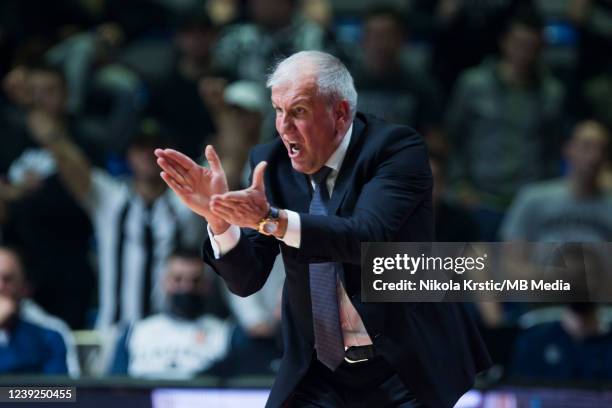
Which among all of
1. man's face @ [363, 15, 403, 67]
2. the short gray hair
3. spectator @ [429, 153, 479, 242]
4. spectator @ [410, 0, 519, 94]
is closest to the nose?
the short gray hair

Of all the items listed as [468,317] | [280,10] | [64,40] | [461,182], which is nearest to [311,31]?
[280,10]

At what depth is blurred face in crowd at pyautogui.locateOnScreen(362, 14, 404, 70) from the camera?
8.36 m

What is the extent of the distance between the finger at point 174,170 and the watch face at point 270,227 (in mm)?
284

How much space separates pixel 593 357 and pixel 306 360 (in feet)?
11.2

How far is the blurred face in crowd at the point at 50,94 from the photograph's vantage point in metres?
8.21

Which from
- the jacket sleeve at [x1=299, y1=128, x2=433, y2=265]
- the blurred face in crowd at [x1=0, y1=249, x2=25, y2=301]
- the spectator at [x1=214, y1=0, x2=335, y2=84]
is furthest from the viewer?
the spectator at [x1=214, y1=0, x2=335, y2=84]

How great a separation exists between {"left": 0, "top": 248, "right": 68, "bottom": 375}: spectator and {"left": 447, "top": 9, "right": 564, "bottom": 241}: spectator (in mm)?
3010

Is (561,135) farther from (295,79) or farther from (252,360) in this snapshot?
(295,79)

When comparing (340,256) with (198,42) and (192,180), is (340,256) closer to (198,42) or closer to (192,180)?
(192,180)

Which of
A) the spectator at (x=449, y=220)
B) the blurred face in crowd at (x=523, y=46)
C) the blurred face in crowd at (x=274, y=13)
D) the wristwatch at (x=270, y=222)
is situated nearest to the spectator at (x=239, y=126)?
the blurred face in crowd at (x=274, y=13)

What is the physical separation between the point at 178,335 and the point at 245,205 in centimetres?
387

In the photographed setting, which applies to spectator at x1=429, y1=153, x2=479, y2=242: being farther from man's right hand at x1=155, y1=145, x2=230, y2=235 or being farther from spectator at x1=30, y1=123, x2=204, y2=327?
man's right hand at x1=155, y1=145, x2=230, y2=235

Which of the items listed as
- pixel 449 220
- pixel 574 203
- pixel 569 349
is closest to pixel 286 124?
pixel 569 349

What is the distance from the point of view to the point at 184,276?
7.29 metres
